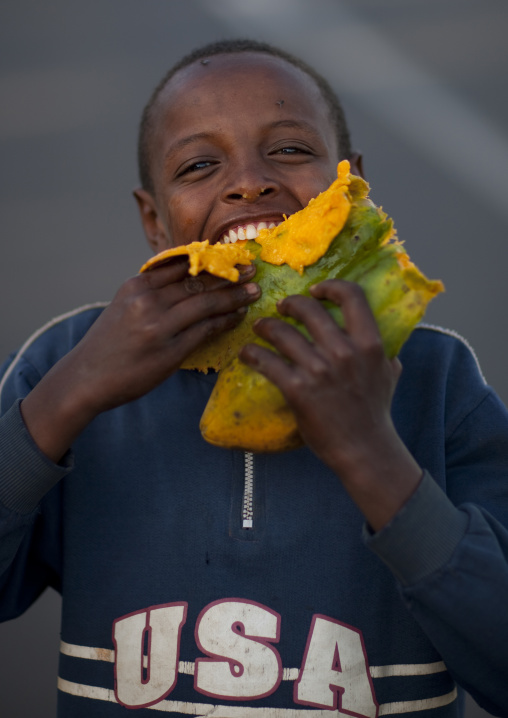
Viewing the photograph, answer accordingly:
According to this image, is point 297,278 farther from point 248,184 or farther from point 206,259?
point 248,184

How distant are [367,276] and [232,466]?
0.46 m

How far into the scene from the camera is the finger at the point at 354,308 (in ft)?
2.80

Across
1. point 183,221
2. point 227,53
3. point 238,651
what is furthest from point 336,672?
point 227,53

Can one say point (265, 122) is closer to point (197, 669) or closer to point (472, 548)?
point (472, 548)

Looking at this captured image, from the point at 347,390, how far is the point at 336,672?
1.83 ft

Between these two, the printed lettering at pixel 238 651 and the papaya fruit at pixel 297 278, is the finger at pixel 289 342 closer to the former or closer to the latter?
the papaya fruit at pixel 297 278

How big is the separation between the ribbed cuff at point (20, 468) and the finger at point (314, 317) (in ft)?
1.44

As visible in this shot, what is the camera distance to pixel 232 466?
124cm

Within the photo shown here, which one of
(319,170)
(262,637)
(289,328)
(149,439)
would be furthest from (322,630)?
(319,170)

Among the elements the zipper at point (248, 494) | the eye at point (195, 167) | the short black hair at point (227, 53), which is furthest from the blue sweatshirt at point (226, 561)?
the short black hair at point (227, 53)

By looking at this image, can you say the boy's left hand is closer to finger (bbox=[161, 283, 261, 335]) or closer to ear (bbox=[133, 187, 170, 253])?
finger (bbox=[161, 283, 261, 335])

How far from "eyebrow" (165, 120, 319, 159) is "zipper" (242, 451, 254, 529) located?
62 centimetres

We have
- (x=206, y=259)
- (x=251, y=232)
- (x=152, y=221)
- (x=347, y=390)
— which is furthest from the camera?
(x=152, y=221)

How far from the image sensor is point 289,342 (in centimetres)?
87
